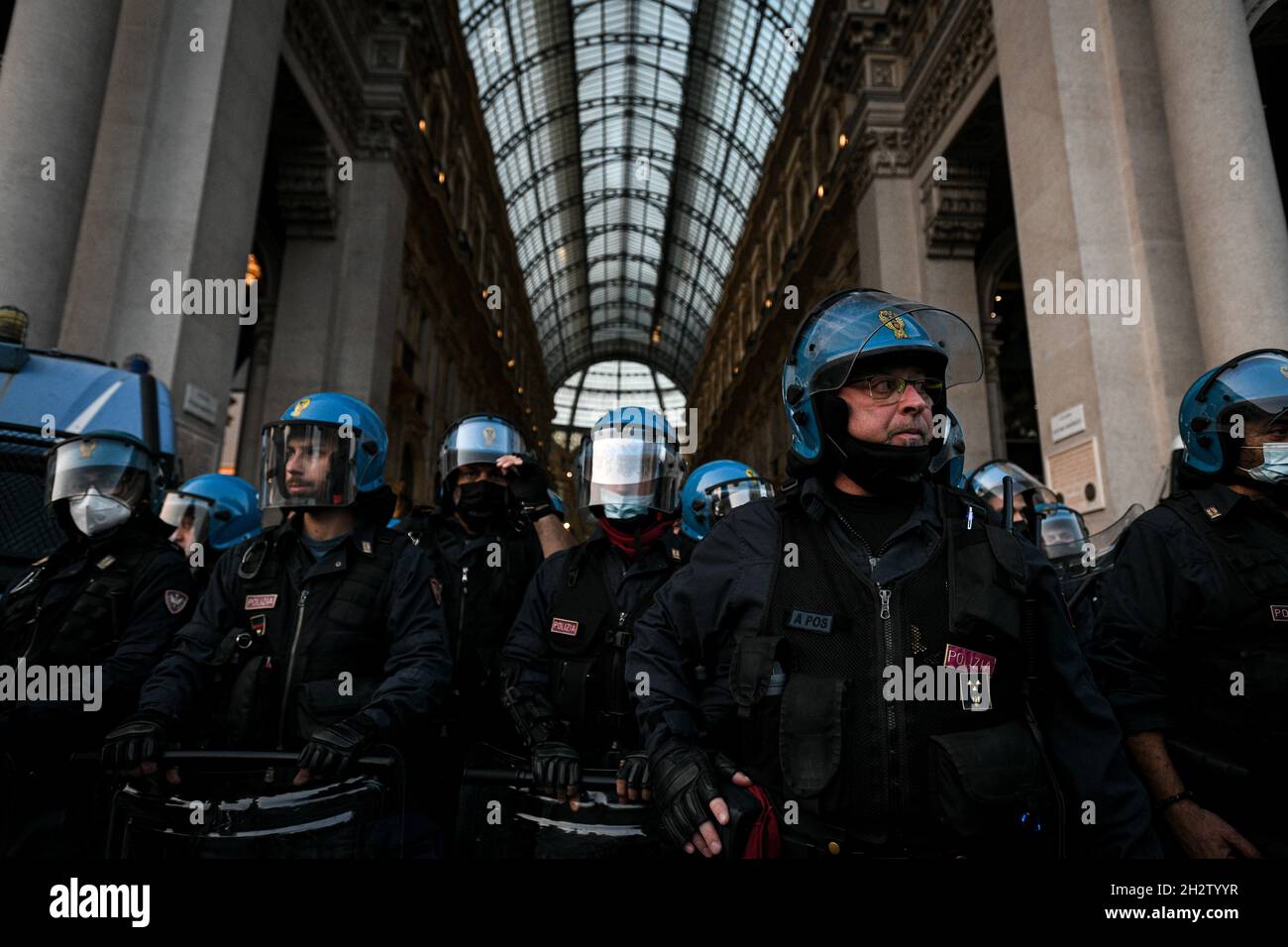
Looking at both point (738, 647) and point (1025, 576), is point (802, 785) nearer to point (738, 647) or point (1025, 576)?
point (738, 647)

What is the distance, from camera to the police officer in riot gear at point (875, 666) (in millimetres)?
1561

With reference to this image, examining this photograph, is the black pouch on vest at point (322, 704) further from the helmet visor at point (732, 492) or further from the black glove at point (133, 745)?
the helmet visor at point (732, 492)

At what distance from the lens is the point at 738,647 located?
67.0 inches

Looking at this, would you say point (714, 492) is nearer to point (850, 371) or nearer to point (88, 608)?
point (850, 371)

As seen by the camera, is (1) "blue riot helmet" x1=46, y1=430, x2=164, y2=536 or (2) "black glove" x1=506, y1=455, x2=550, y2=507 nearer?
(1) "blue riot helmet" x1=46, y1=430, x2=164, y2=536

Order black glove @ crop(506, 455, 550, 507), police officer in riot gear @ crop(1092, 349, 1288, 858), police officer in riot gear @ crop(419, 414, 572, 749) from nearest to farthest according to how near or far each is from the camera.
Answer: police officer in riot gear @ crop(1092, 349, 1288, 858) < police officer in riot gear @ crop(419, 414, 572, 749) < black glove @ crop(506, 455, 550, 507)

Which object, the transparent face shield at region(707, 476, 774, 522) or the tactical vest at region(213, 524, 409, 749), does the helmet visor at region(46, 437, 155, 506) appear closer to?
the tactical vest at region(213, 524, 409, 749)

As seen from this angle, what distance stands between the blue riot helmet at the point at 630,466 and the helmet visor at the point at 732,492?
196 cm

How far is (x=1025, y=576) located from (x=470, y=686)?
2892mm

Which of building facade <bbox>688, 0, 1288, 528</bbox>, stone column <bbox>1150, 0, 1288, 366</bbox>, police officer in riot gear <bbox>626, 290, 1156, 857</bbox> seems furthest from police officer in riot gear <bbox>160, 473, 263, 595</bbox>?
stone column <bbox>1150, 0, 1288, 366</bbox>

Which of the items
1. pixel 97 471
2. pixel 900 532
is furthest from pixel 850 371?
pixel 97 471

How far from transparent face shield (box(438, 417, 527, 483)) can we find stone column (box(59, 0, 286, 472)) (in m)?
4.11

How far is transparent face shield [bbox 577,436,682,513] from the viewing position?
341cm

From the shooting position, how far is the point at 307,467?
3.00 m
